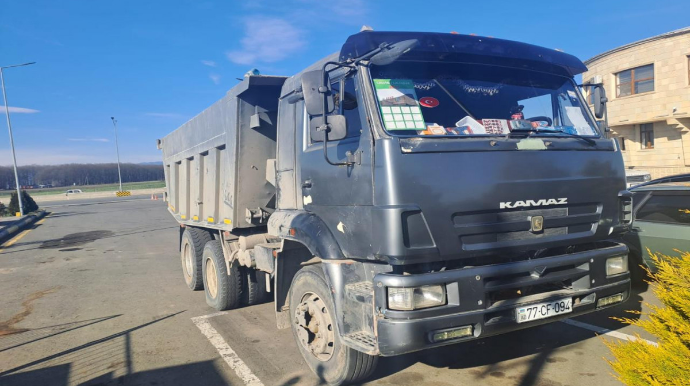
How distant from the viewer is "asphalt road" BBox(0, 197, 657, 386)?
13.8 ft

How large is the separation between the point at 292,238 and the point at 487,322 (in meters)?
1.72

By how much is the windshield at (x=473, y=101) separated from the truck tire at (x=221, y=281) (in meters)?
3.61

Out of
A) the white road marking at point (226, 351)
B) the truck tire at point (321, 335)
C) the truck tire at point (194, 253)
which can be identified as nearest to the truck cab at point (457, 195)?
the truck tire at point (321, 335)

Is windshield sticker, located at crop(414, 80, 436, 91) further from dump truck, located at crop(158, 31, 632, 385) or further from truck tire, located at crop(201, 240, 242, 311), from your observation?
truck tire, located at crop(201, 240, 242, 311)

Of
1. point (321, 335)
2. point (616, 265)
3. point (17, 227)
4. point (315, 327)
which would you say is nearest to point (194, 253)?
point (315, 327)

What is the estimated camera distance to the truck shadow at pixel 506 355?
13.5ft

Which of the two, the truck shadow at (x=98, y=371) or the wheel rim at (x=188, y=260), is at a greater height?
the wheel rim at (x=188, y=260)

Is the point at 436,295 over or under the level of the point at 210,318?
over

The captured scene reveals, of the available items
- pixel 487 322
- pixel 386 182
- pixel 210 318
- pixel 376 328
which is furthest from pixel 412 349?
pixel 210 318

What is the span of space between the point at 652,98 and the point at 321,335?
28785mm

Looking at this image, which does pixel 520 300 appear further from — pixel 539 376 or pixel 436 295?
pixel 539 376

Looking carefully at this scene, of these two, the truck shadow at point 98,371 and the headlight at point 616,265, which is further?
the truck shadow at point 98,371

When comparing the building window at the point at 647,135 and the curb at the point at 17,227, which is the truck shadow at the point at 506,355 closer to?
the curb at the point at 17,227

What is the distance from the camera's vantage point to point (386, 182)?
10.4 feet
